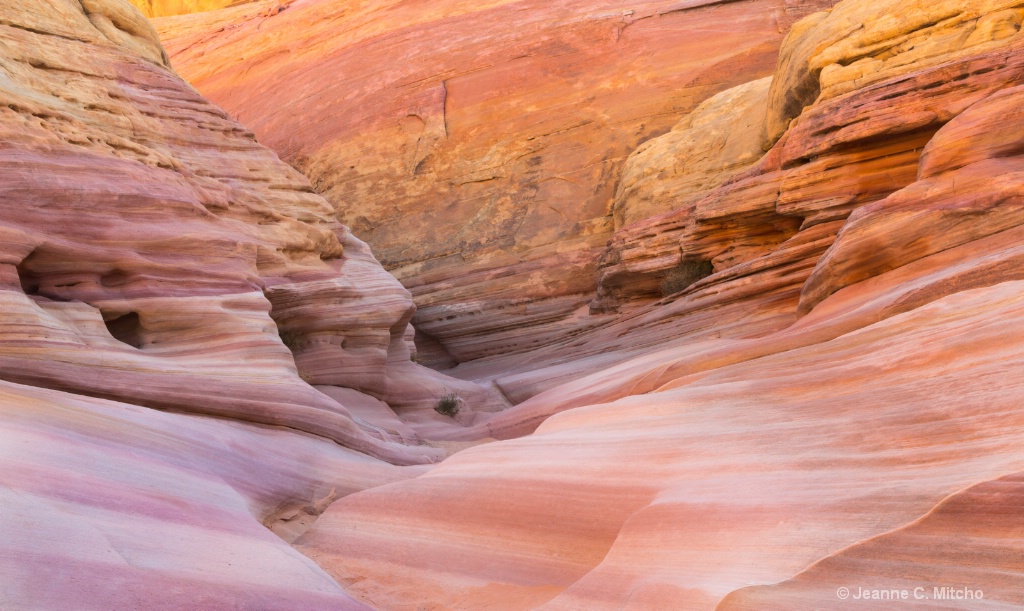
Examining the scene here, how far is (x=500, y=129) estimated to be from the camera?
2319cm

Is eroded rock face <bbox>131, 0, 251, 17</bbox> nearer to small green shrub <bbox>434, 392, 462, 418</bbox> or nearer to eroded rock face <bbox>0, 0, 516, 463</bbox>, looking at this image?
Answer: eroded rock face <bbox>0, 0, 516, 463</bbox>

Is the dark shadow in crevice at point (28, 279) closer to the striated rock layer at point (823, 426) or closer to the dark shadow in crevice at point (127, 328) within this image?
the dark shadow in crevice at point (127, 328)

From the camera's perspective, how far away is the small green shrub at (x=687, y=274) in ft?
53.2

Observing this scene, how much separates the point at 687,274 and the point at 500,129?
30.0ft

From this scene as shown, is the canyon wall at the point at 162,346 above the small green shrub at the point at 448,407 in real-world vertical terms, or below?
above

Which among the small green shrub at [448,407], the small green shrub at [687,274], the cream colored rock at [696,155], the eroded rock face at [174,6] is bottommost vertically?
the small green shrub at [448,407]

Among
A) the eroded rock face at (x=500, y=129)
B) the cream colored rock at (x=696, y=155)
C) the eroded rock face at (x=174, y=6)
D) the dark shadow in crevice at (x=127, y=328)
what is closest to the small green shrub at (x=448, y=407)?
the eroded rock face at (x=500, y=129)

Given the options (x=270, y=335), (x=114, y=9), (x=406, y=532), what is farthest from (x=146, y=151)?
(x=406, y=532)

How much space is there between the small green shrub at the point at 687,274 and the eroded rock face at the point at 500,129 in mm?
3454

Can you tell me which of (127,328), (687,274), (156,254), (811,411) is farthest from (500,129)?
(811,411)

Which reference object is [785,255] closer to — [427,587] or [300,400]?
[300,400]

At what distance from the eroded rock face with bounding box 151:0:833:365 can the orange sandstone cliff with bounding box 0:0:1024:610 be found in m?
0.20

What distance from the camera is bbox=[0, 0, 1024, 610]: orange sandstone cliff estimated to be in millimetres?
4199

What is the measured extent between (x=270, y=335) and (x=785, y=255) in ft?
26.0
